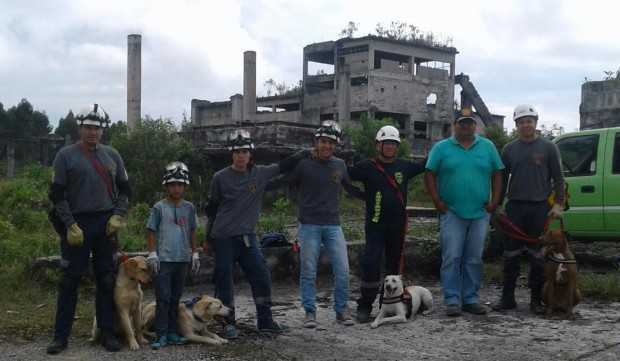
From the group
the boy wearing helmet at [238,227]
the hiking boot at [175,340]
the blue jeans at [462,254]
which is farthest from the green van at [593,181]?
the hiking boot at [175,340]

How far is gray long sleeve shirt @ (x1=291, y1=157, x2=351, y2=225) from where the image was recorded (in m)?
6.47

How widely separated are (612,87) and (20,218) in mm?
17824

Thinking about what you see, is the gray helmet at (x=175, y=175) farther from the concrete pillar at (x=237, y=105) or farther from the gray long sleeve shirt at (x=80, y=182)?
the concrete pillar at (x=237, y=105)

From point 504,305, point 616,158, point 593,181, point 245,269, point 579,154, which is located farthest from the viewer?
point 579,154

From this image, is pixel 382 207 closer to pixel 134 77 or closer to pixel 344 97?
pixel 134 77

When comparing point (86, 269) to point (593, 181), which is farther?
point (593, 181)

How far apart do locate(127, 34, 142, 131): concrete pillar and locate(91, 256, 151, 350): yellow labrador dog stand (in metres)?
21.5

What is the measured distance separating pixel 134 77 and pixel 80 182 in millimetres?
22508

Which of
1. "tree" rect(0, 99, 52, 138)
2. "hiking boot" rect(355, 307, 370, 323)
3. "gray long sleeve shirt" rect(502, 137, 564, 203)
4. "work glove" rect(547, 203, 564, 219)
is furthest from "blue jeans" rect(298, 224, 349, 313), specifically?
"tree" rect(0, 99, 52, 138)

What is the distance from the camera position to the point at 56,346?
542 centimetres

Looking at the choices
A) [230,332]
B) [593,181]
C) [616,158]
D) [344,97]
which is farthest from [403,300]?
[344,97]

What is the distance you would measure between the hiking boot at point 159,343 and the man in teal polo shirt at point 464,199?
2757 mm

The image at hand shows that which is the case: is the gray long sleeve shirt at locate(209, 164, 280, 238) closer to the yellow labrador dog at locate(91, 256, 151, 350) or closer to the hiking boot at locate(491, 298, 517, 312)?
the yellow labrador dog at locate(91, 256, 151, 350)

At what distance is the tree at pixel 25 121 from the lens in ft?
124
